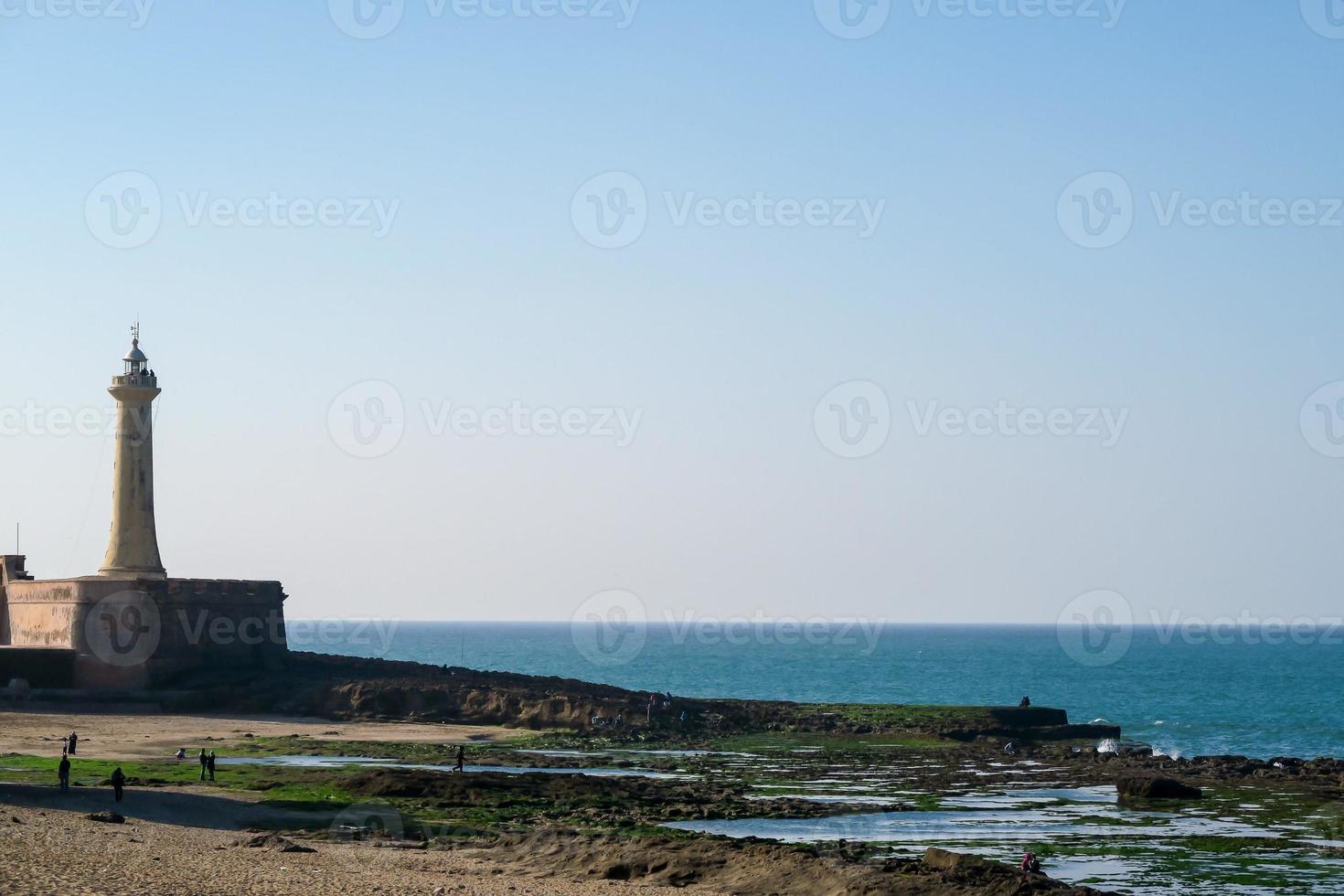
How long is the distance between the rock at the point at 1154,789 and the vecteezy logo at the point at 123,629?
35332 mm

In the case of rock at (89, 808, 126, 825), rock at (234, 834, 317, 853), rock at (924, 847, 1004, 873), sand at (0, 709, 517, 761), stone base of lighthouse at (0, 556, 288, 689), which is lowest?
rock at (234, 834, 317, 853)

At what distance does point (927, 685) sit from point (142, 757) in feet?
266

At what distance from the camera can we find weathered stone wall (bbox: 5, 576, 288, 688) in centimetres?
5778

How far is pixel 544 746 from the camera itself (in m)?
50.9

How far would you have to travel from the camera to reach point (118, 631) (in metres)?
57.9

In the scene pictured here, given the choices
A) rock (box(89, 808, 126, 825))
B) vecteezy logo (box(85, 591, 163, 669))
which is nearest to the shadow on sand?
rock (box(89, 808, 126, 825))

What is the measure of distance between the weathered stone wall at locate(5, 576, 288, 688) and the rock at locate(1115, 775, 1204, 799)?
35.1m

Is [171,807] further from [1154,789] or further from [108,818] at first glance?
[1154,789]

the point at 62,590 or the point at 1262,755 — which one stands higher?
the point at 62,590

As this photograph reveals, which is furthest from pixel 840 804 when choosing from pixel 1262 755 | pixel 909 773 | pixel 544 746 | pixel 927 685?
pixel 927 685

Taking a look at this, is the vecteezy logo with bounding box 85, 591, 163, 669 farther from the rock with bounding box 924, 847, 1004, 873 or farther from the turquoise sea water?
the rock with bounding box 924, 847, 1004, 873

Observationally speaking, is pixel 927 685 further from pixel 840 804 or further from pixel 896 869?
pixel 896 869

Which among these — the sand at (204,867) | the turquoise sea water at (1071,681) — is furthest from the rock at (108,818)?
the turquoise sea water at (1071,681)

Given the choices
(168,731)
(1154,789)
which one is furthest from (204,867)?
(168,731)
